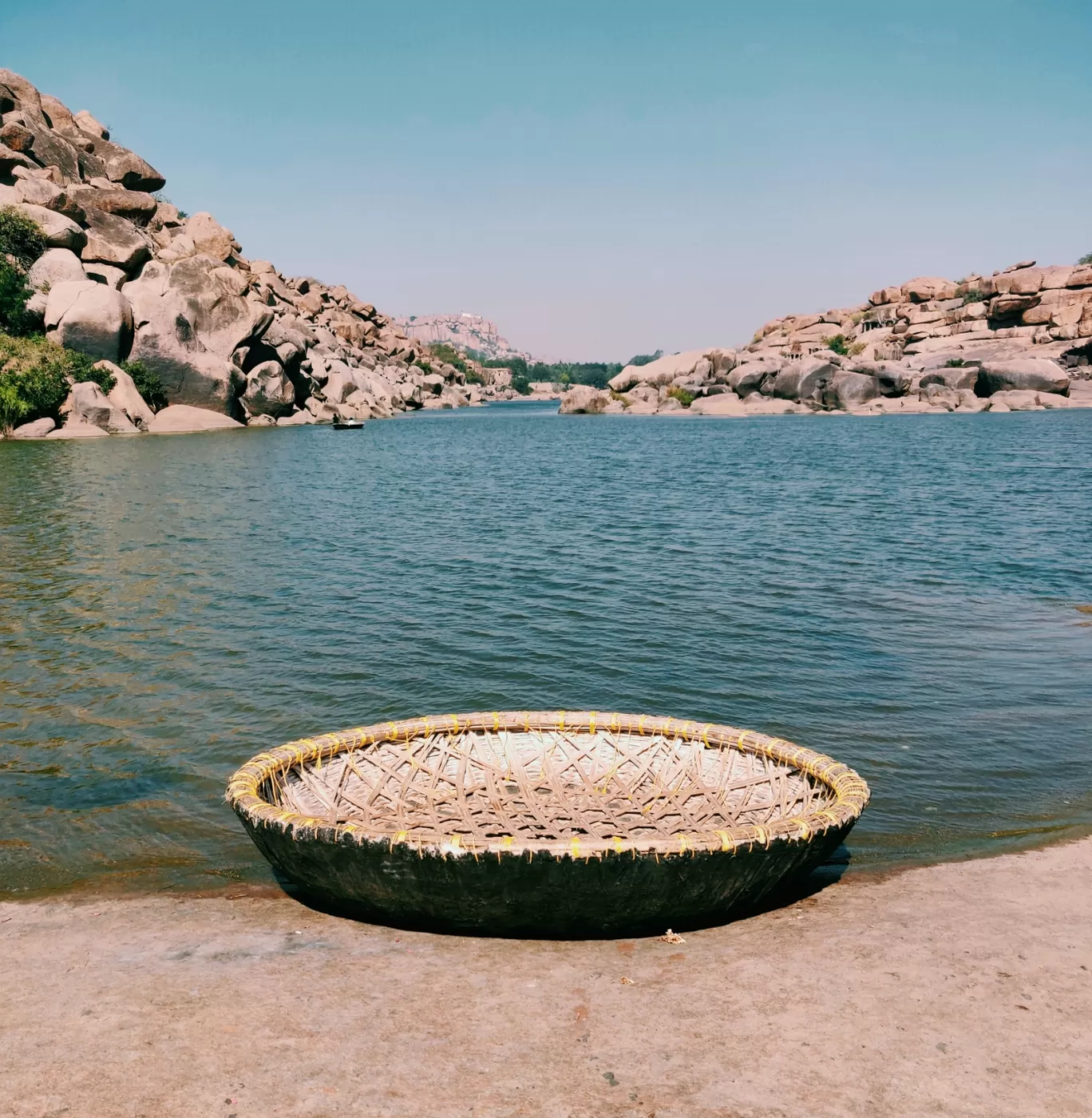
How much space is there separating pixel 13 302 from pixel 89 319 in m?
4.30

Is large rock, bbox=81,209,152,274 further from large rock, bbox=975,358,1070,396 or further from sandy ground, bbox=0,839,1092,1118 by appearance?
large rock, bbox=975,358,1070,396

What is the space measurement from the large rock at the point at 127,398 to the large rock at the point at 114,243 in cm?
1133

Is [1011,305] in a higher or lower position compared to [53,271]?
higher

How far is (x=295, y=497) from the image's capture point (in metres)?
32.8

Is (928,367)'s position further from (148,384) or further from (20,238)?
(20,238)

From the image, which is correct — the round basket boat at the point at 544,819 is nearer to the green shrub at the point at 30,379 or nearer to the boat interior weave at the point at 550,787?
the boat interior weave at the point at 550,787

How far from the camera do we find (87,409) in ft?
184

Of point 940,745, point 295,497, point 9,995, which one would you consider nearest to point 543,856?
point 9,995

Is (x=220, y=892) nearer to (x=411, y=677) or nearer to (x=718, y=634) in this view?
(x=411, y=677)

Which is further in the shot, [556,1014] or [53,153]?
[53,153]

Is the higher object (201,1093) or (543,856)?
(543,856)

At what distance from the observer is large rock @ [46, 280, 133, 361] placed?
5859cm

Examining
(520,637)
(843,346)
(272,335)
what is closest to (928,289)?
(843,346)

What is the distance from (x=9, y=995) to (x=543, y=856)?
3.22 m
